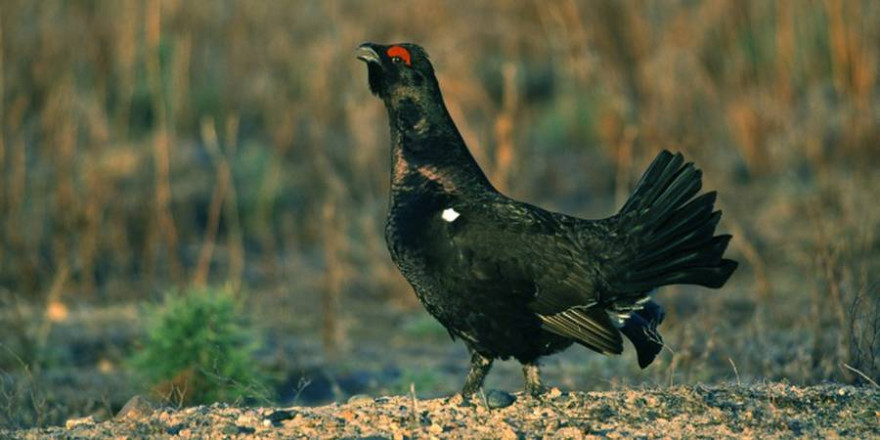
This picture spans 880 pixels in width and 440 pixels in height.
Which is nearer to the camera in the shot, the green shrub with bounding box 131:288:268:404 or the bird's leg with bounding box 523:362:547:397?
the bird's leg with bounding box 523:362:547:397

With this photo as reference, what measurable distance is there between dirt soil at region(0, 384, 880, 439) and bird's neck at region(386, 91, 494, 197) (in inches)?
36.6

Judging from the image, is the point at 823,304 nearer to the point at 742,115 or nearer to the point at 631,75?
the point at 742,115

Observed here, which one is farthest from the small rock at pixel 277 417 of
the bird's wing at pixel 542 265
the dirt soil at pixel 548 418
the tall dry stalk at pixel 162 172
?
the tall dry stalk at pixel 162 172

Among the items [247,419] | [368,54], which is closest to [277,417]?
[247,419]

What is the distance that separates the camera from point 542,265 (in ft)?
18.5

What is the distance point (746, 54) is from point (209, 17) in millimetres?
6368

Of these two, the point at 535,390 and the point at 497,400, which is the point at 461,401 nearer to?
the point at 497,400

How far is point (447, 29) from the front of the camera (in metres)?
14.2

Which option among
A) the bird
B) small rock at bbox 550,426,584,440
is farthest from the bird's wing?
small rock at bbox 550,426,584,440

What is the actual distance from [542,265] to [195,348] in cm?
258

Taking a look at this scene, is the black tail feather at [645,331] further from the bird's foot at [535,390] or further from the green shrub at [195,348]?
the green shrub at [195,348]

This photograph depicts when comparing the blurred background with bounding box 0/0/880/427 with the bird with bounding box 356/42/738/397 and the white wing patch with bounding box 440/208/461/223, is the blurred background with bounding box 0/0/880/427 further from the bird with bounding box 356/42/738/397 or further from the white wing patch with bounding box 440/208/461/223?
the white wing patch with bounding box 440/208/461/223

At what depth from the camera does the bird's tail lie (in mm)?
5746

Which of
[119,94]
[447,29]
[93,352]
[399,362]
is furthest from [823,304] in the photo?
[119,94]
